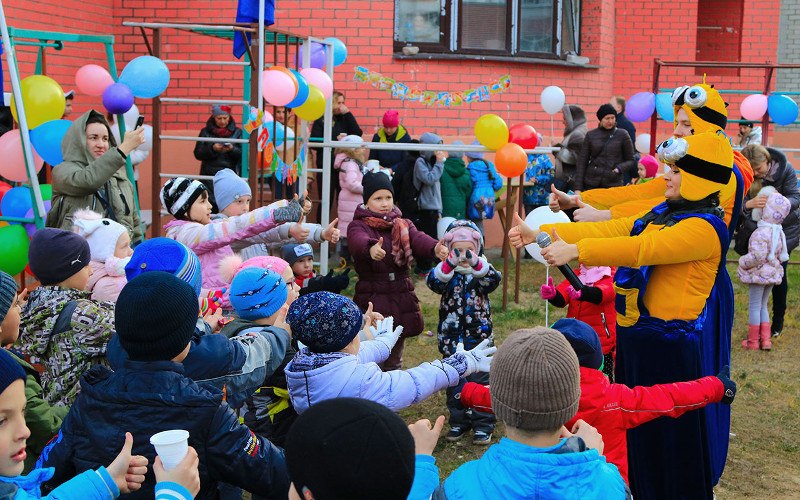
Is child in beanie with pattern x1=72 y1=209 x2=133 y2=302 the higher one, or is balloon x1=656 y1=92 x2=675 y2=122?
balloon x1=656 y1=92 x2=675 y2=122

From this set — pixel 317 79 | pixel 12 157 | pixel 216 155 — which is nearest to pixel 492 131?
pixel 317 79

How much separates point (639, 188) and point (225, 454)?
2.77 m

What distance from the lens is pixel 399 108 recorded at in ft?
33.1

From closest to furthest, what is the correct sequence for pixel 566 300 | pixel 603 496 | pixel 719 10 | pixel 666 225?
1. pixel 603 496
2. pixel 666 225
3. pixel 566 300
4. pixel 719 10

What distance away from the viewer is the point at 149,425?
2.03 meters

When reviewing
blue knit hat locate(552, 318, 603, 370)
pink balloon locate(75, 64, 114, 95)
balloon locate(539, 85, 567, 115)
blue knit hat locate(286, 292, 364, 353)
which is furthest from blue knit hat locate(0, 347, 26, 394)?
balloon locate(539, 85, 567, 115)

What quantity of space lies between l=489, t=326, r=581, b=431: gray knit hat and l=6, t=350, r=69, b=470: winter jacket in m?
1.62

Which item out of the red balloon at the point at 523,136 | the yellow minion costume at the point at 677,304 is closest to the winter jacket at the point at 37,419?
the yellow minion costume at the point at 677,304

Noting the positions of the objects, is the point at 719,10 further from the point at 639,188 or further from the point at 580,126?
the point at 639,188

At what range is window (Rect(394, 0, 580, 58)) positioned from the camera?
33.2 feet

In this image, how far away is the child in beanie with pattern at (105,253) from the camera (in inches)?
140

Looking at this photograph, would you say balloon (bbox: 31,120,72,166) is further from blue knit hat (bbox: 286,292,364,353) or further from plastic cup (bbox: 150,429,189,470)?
plastic cup (bbox: 150,429,189,470)

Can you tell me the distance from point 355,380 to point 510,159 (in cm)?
436

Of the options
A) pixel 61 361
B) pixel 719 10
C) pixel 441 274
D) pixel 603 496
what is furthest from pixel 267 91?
pixel 719 10
